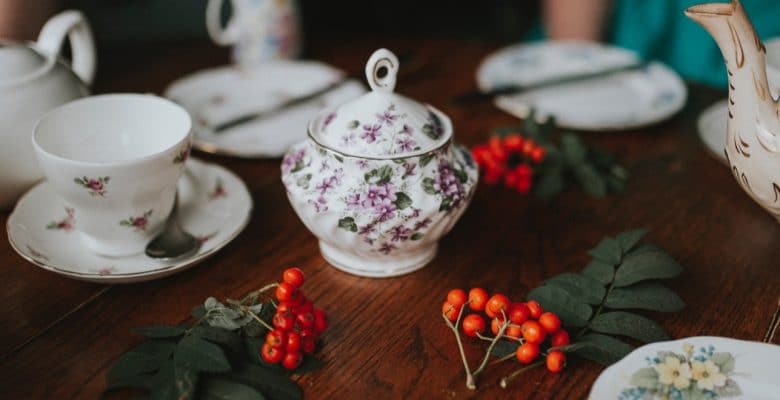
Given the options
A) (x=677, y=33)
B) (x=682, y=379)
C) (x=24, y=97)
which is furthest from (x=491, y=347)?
(x=677, y=33)

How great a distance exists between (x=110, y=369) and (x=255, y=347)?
0.10m

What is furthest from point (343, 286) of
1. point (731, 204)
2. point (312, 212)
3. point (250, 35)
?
point (250, 35)

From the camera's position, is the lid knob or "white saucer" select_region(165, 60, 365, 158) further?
"white saucer" select_region(165, 60, 365, 158)

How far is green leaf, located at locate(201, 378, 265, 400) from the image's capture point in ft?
1.48

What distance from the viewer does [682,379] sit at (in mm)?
459

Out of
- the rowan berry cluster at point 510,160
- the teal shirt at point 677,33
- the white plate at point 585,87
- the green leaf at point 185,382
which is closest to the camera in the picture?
the green leaf at point 185,382

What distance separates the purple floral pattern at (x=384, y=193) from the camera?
21.4 inches

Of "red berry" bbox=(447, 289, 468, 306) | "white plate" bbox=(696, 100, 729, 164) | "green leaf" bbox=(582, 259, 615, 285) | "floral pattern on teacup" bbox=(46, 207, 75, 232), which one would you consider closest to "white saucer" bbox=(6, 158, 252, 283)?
"floral pattern on teacup" bbox=(46, 207, 75, 232)

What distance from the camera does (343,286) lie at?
60cm

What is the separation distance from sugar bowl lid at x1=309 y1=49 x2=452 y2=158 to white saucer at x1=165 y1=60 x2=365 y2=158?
0.23 metres

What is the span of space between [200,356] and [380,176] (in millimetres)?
190

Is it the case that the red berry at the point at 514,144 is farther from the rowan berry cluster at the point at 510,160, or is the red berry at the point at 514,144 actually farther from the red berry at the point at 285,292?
the red berry at the point at 285,292

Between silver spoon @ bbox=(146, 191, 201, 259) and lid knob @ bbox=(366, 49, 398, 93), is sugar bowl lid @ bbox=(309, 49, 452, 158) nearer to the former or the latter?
lid knob @ bbox=(366, 49, 398, 93)

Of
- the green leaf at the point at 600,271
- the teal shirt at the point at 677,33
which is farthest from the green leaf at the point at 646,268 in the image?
the teal shirt at the point at 677,33
